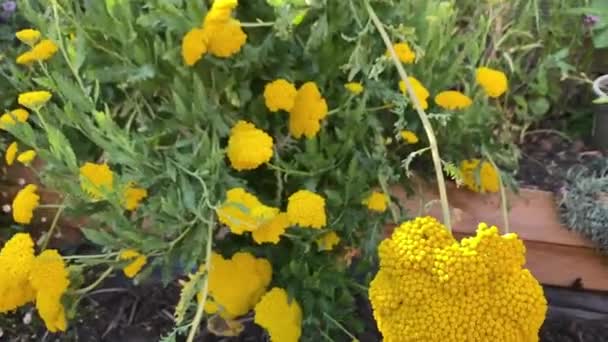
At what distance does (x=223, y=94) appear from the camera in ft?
4.81

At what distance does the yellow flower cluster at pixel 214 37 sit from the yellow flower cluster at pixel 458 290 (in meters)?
0.37

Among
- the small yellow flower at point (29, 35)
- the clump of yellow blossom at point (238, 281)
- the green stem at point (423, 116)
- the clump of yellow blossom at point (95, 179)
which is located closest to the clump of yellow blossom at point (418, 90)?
the green stem at point (423, 116)

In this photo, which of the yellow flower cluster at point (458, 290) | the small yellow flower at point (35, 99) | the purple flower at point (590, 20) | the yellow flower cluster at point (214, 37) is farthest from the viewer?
the purple flower at point (590, 20)

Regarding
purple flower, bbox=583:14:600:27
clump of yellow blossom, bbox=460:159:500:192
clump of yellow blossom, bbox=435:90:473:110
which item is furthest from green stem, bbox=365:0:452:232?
purple flower, bbox=583:14:600:27

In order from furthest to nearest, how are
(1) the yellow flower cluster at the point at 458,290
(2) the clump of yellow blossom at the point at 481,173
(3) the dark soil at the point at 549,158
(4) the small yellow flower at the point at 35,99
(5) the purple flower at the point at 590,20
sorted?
(5) the purple flower at the point at 590,20
(3) the dark soil at the point at 549,158
(2) the clump of yellow blossom at the point at 481,173
(4) the small yellow flower at the point at 35,99
(1) the yellow flower cluster at the point at 458,290

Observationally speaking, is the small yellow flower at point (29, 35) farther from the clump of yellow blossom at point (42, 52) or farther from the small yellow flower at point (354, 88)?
the small yellow flower at point (354, 88)

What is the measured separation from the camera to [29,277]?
1.47 m

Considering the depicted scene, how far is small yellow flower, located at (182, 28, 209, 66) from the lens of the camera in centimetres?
132

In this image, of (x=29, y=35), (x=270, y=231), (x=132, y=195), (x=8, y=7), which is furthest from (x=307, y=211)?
(x=8, y=7)

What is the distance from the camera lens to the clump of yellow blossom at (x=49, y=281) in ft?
4.80

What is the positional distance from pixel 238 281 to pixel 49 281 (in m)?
0.28

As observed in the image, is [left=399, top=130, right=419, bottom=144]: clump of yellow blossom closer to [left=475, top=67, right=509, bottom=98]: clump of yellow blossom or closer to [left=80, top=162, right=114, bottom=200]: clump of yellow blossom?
[left=475, top=67, right=509, bottom=98]: clump of yellow blossom

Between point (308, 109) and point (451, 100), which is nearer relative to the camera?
point (308, 109)

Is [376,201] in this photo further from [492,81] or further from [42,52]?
[42,52]
